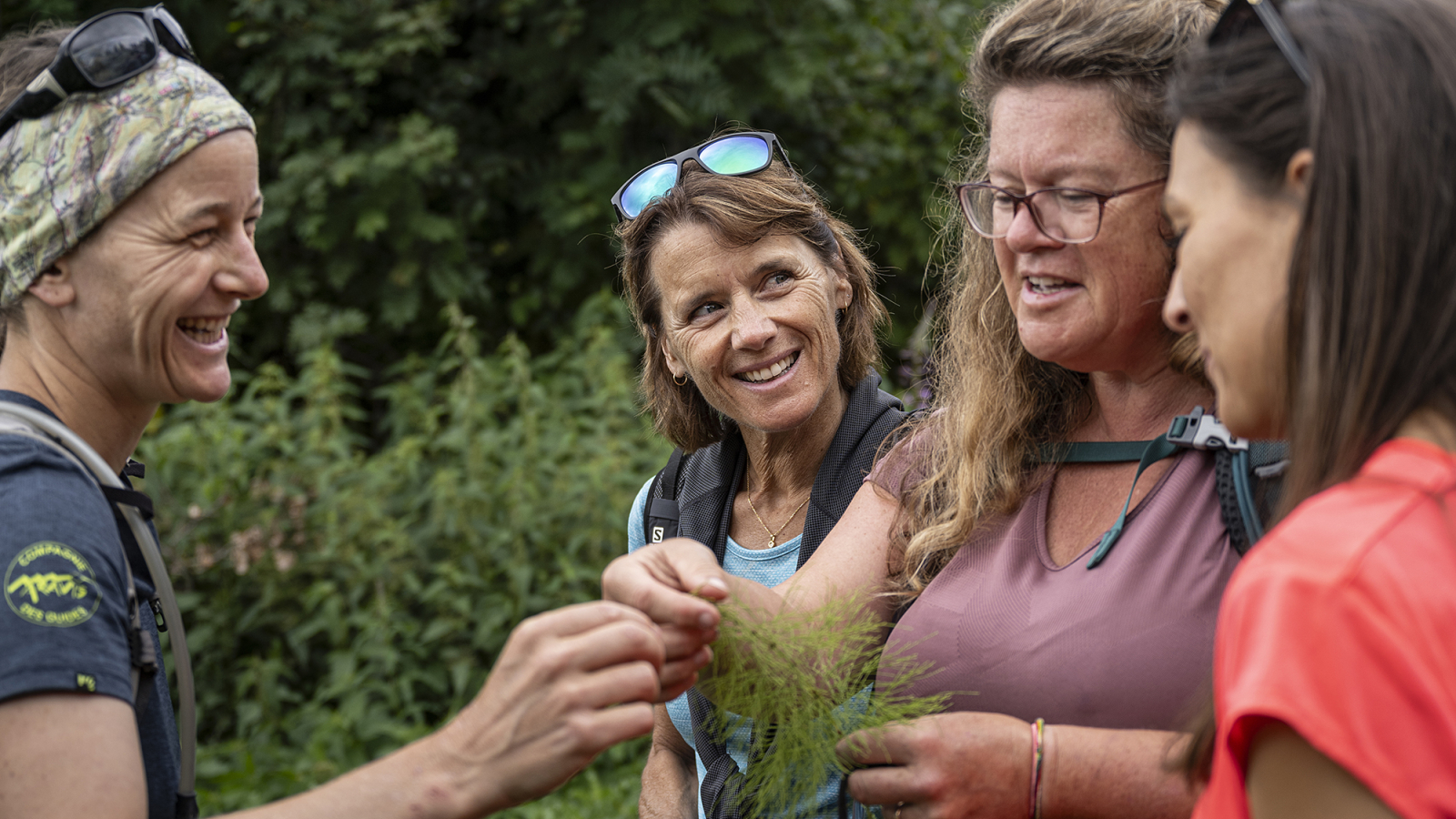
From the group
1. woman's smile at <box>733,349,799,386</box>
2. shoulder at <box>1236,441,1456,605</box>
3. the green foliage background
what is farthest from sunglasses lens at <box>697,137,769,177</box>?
the green foliage background

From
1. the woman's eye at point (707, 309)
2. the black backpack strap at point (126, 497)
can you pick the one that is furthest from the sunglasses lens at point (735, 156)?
the black backpack strap at point (126, 497)

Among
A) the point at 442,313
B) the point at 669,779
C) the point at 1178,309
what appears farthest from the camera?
the point at 442,313

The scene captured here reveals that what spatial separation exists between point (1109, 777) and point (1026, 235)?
897mm

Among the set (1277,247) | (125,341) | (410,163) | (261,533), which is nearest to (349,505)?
(261,533)

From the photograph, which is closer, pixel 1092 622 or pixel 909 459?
pixel 1092 622

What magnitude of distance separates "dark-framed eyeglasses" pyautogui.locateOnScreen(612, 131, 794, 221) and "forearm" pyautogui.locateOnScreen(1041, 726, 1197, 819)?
1551 millimetres

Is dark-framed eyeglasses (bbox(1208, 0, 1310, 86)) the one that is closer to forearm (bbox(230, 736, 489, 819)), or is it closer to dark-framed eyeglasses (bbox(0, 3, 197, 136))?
forearm (bbox(230, 736, 489, 819))

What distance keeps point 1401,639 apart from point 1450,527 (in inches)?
5.0

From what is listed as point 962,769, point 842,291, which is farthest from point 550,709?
point 842,291

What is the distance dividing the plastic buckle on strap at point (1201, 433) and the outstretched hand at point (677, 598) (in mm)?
783

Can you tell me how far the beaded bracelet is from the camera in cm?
163

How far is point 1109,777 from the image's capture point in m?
1.59

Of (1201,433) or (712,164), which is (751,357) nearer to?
(712,164)

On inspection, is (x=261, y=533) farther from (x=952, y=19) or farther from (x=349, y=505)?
(x=952, y=19)
